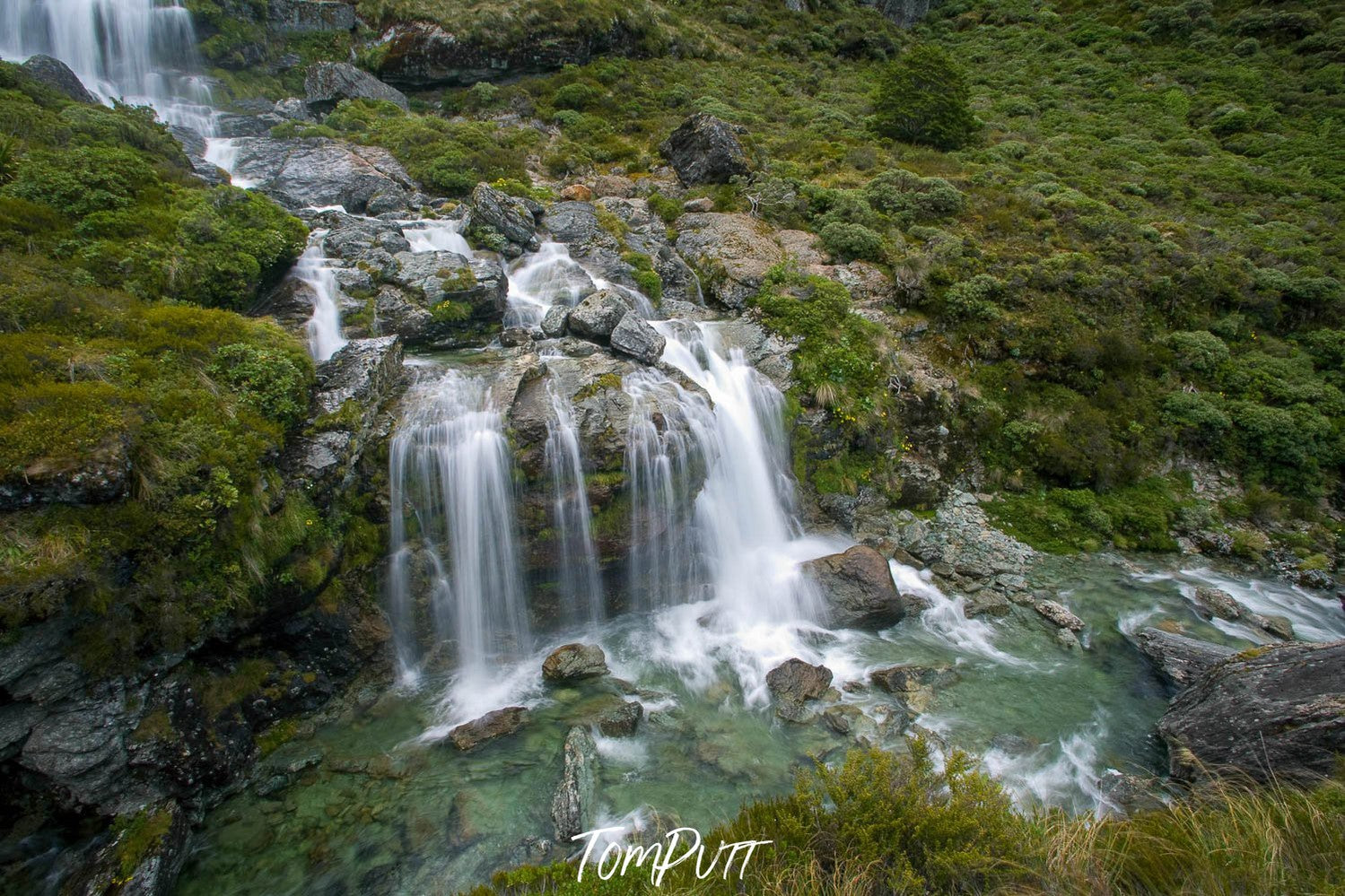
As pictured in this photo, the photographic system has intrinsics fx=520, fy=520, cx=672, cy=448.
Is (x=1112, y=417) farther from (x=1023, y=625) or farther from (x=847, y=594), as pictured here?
(x=847, y=594)

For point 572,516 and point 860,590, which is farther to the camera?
point 860,590

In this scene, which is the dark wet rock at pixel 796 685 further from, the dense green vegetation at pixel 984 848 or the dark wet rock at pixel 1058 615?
the dark wet rock at pixel 1058 615

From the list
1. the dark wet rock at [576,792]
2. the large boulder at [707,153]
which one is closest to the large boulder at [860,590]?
the dark wet rock at [576,792]

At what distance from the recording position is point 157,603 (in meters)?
6.67

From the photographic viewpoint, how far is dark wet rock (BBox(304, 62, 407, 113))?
1008 inches

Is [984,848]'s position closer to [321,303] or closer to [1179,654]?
[1179,654]

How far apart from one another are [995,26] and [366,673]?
68.0m

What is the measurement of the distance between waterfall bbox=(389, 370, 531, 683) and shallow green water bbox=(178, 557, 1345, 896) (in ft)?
2.83

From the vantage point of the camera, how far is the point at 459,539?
997cm

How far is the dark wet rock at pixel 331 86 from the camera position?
25609 millimetres

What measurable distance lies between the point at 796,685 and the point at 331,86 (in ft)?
109

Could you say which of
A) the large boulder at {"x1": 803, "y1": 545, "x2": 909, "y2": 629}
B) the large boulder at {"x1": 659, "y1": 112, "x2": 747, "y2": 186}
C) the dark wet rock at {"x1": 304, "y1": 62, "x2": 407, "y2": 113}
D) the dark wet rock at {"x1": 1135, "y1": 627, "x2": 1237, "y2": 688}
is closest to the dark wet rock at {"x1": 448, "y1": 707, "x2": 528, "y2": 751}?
the large boulder at {"x1": 803, "y1": 545, "x2": 909, "y2": 629}

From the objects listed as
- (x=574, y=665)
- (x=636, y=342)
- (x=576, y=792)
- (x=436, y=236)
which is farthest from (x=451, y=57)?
(x=576, y=792)

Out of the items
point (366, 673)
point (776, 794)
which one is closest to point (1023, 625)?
point (776, 794)
